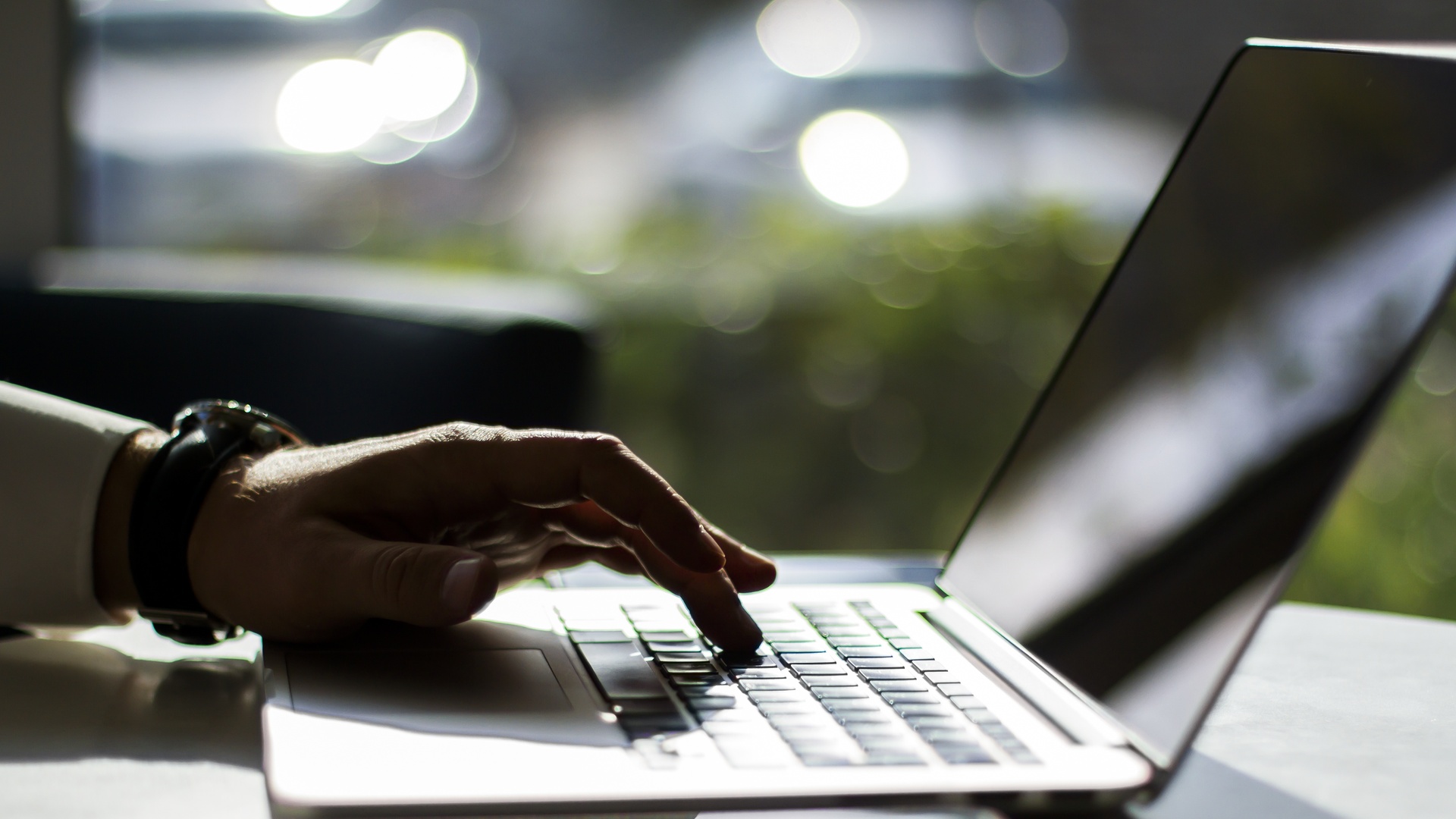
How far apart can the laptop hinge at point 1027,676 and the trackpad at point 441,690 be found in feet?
0.71

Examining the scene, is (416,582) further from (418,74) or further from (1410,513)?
(418,74)

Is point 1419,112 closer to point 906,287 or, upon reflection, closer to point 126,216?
point 906,287

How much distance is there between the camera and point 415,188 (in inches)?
112

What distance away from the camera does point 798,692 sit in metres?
0.57

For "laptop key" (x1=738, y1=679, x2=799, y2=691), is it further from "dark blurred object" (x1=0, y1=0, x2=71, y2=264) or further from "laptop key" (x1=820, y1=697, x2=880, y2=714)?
"dark blurred object" (x1=0, y1=0, x2=71, y2=264)

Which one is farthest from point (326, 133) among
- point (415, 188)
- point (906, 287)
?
point (906, 287)

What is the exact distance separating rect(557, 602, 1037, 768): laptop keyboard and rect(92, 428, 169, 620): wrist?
0.24 metres

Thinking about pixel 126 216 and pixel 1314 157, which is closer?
pixel 1314 157

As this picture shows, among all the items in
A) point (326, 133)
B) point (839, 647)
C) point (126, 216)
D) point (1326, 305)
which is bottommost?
point (126, 216)

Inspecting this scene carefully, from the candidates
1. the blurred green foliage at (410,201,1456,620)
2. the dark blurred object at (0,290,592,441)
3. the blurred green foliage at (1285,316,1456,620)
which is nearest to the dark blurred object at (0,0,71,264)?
the dark blurred object at (0,290,592,441)

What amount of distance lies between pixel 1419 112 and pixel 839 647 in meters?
0.39

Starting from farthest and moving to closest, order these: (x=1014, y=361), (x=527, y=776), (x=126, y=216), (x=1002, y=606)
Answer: (x=1014, y=361) < (x=126, y=216) < (x=1002, y=606) < (x=527, y=776)

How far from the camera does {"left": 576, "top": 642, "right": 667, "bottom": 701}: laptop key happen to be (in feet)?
1.85

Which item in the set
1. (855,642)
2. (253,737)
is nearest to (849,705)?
(855,642)
